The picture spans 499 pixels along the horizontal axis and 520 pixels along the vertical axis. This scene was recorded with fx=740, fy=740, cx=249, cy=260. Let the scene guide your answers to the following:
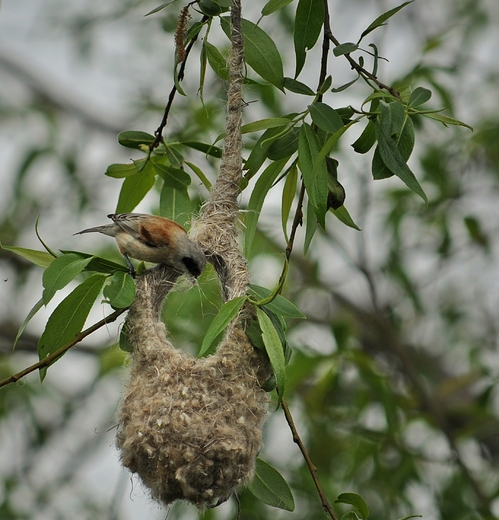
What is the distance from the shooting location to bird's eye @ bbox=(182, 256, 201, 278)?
2.20m

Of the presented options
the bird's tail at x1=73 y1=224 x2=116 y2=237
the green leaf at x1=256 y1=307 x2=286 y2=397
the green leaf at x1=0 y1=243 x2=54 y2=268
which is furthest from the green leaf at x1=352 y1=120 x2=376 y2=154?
the bird's tail at x1=73 y1=224 x2=116 y2=237

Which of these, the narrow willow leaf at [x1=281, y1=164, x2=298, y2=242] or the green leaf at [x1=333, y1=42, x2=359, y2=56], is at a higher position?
the green leaf at [x1=333, y1=42, x2=359, y2=56]

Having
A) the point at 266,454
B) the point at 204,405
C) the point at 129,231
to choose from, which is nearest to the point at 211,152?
the point at 129,231

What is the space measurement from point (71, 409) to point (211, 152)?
3156mm

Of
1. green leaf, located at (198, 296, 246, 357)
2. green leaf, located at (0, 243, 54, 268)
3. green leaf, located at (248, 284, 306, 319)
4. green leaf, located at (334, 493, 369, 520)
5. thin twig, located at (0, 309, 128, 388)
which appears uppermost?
green leaf, located at (198, 296, 246, 357)

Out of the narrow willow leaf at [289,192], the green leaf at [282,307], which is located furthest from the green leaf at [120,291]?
the narrow willow leaf at [289,192]

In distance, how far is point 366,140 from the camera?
1968 mm

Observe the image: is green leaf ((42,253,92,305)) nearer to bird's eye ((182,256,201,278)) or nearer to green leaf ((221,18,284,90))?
bird's eye ((182,256,201,278))

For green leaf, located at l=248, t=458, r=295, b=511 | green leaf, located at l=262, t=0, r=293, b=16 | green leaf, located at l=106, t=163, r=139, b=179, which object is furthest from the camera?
green leaf, located at l=106, t=163, r=139, b=179

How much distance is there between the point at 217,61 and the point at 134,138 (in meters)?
0.35

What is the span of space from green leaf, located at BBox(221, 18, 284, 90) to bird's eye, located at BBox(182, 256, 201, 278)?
57cm

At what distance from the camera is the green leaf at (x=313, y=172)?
5.87 feet

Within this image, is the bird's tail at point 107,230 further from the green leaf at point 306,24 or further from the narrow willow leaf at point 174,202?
the green leaf at point 306,24

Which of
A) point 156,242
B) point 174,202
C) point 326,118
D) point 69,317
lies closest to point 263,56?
point 326,118
